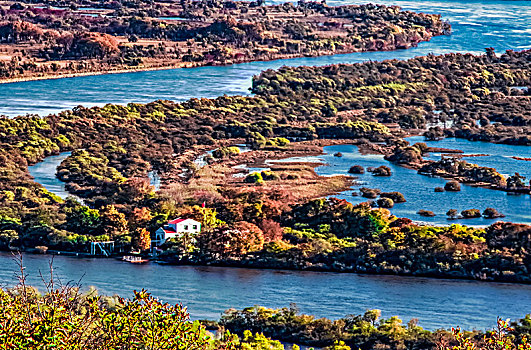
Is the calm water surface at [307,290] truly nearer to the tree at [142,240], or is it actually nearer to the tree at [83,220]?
the tree at [142,240]

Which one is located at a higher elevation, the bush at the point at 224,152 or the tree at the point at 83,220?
the tree at the point at 83,220

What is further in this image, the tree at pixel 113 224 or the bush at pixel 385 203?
the bush at pixel 385 203

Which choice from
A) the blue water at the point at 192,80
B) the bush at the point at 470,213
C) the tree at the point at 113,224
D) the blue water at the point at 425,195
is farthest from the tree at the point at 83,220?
the blue water at the point at 192,80

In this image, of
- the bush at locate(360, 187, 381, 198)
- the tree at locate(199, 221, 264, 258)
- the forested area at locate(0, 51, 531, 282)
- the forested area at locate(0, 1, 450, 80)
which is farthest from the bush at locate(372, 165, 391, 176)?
the forested area at locate(0, 1, 450, 80)

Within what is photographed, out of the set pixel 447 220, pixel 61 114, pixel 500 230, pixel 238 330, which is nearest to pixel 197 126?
pixel 61 114

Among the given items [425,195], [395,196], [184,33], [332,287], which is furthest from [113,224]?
[184,33]

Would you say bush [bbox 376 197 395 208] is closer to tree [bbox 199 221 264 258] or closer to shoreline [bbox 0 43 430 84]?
tree [bbox 199 221 264 258]
